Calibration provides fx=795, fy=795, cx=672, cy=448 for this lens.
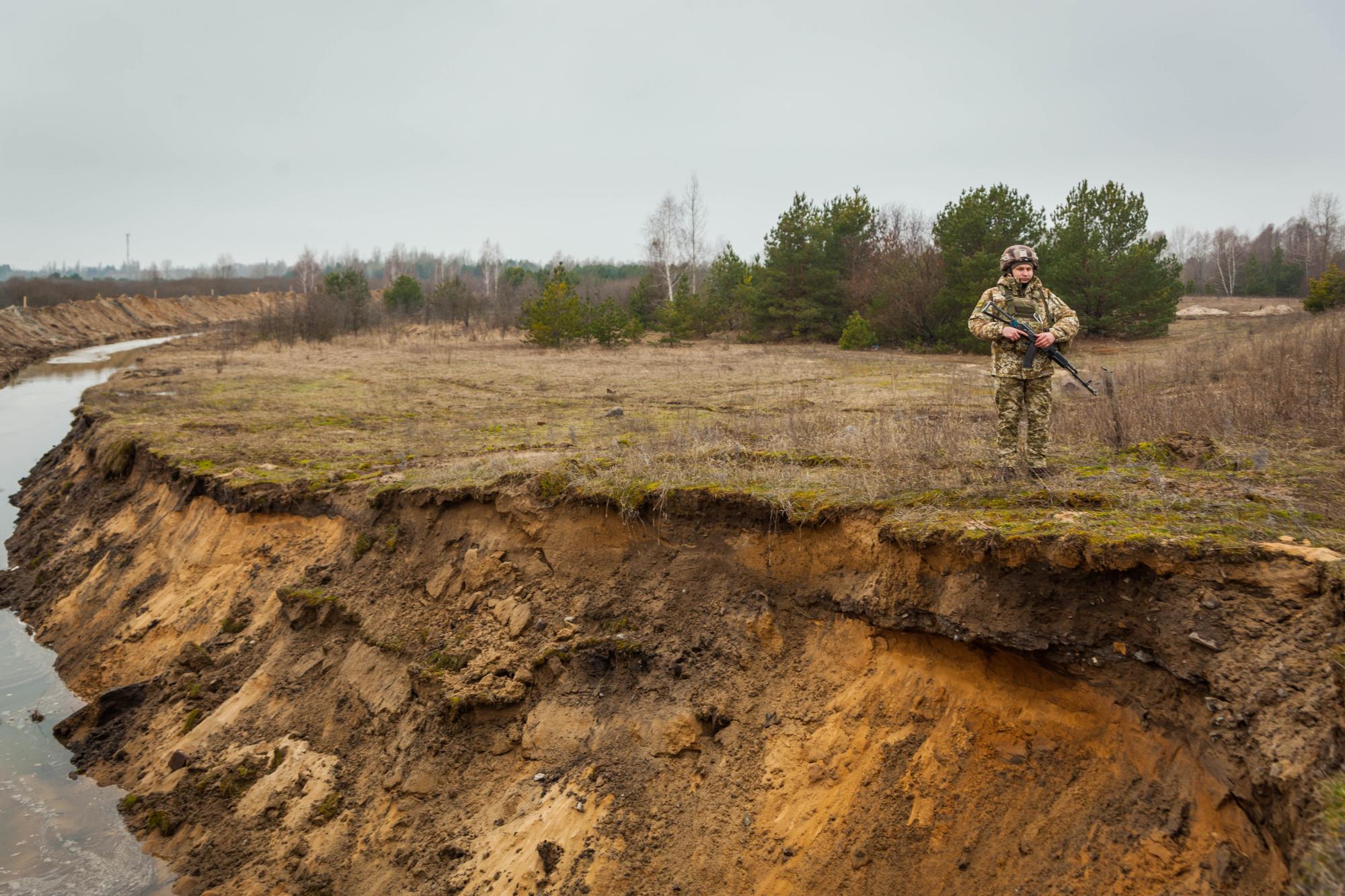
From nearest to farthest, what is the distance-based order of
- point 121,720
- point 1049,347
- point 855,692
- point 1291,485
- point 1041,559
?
point 1041,559, point 855,692, point 1291,485, point 1049,347, point 121,720

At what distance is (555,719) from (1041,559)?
3.15 m

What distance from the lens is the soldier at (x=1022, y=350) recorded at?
18.4ft

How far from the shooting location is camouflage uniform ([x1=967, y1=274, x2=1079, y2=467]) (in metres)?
5.62

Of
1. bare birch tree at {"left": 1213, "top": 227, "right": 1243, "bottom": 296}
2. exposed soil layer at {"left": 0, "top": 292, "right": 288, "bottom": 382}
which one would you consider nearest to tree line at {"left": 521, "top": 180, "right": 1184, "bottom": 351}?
exposed soil layer at {"left": 0, "top": 292, "right": 288, "bottom": 382}

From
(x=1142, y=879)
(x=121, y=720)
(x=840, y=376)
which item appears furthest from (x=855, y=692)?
(x=840, y=376)

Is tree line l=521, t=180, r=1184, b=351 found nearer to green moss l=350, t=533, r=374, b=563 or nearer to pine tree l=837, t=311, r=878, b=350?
pine tree l=837, t=311, r=878, b=350

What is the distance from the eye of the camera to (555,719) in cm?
524

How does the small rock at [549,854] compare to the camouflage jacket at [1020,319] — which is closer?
the small rock at [549,854]

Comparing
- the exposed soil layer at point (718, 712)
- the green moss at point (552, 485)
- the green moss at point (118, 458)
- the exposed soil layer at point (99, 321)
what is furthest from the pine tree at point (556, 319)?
the green moss at point (552, 485)

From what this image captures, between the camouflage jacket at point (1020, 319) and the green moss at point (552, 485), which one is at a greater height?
the camouflage jacket at point (1020, 319)

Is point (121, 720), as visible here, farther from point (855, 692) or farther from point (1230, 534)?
point (1230, 534)

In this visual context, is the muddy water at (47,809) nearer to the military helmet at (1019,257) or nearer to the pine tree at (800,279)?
the military helmet at (1019,257)

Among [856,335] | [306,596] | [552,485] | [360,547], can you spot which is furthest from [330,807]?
[856,335]

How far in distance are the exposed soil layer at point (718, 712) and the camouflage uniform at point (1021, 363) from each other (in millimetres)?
1689
